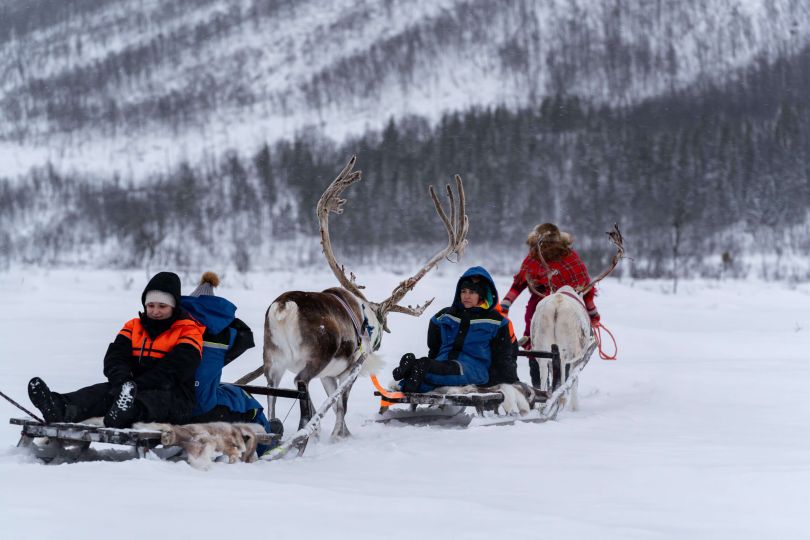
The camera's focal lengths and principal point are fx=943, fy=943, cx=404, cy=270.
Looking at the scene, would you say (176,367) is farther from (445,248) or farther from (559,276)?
(559,276)

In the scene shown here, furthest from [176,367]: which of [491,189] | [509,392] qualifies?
[491,189]

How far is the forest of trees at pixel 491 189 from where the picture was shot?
60.3 metres

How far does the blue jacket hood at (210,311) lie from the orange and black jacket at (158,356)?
0.14 metres

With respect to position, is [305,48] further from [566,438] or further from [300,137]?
[566,438]

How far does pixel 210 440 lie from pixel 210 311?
907 millimetres

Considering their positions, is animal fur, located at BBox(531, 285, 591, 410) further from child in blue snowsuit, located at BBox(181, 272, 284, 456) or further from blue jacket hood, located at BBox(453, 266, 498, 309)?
child in blue snowsuit, located at BBox(181, 272, 284, 456)

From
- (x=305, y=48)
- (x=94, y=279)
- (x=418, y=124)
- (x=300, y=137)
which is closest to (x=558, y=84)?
(x=418, y=124)

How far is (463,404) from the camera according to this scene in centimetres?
686

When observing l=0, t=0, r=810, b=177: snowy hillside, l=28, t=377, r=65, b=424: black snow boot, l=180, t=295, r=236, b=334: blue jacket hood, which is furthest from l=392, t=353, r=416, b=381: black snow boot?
l=0, t=0, r=810, b=177: snowy hillside

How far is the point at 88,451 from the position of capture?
486 centimetres

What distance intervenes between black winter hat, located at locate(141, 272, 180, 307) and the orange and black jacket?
0.13 metres

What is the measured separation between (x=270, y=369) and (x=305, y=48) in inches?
3754

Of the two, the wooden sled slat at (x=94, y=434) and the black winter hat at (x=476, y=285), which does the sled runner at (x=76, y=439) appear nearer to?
the wooden sled slat at (x=94, y=434)

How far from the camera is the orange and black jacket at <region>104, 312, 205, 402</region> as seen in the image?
16.4 ft
